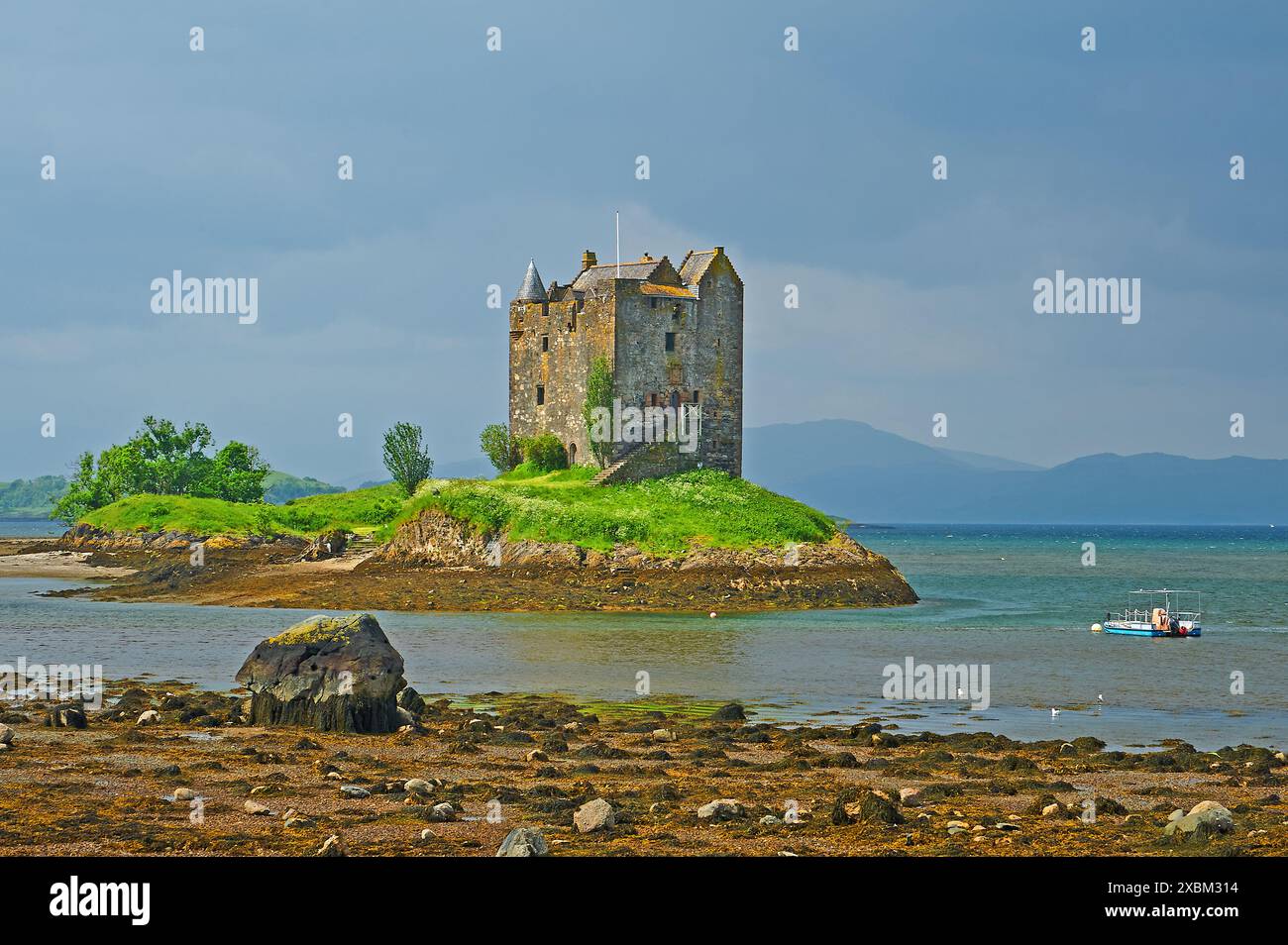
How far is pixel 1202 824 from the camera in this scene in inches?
730

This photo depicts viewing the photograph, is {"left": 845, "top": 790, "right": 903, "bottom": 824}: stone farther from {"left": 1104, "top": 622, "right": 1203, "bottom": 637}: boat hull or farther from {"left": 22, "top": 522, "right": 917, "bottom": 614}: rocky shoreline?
{"left": 22, "top": 522, "right": 917, "bottom": 614}: rocky shoreline

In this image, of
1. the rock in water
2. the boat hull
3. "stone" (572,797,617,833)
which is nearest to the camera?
"stone" (572,797,617,833)

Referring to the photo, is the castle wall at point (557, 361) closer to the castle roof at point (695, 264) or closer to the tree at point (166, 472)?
the castle roof at point (695, 264)

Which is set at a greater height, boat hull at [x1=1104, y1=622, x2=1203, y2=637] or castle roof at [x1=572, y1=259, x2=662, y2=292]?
castle roof at [x1=572, y1=259, x2=662, y2=292]

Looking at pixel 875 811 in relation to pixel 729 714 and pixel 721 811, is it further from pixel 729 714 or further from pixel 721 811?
pixel 729 714

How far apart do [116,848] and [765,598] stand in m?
52.0

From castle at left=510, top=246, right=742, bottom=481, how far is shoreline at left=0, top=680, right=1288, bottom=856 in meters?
50.8

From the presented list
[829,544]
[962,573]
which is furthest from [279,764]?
[962,573]

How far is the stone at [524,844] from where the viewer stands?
642 inches

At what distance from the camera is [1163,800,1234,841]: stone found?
18406 mm

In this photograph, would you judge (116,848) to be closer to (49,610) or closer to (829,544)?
(49,610)

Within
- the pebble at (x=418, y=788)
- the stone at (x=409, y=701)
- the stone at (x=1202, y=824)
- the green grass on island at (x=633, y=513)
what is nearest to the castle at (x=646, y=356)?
the green grass on island at (x=633, y=513)

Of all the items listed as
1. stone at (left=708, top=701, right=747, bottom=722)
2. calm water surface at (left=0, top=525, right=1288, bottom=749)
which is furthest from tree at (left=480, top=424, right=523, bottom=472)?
stone at (left=708, top=701, right=747, bottom=722)

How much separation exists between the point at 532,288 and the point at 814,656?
45.8 metres
